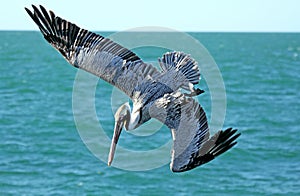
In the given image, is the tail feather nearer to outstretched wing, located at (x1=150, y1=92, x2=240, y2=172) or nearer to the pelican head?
outstretched wing, located at (x1=150, y1=92, x2=240, y2=172)

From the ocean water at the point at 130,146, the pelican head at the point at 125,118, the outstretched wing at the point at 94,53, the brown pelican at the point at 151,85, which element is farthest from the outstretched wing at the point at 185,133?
the ocean water at the point at 130,146

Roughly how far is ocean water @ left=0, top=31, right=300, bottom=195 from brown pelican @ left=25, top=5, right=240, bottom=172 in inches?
1218

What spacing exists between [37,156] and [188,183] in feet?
48.4

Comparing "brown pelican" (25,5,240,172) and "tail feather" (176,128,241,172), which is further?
"brown pelican" (25,5,240,172)

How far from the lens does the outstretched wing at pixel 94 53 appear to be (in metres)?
15.5

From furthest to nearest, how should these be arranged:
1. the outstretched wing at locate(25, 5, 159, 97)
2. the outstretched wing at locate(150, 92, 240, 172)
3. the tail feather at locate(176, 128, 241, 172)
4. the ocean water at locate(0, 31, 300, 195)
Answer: the ocean water at locate(0, 31, 300, 195), the outstretched wing at locate(25, 5, 159, 97), the outstretched wing at locate(150, 92, 240, 172), the tail feather at locate(176, 128, 241, 172)

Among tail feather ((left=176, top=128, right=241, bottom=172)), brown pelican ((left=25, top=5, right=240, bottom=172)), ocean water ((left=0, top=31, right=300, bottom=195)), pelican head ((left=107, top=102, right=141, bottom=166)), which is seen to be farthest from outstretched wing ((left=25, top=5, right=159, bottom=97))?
ocean water ((left=0, top=31, right=300, bottom=195))

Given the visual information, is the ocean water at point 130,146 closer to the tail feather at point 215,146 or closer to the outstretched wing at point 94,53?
the outstretched wing at point 94,53

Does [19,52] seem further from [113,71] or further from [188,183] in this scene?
[113,71]

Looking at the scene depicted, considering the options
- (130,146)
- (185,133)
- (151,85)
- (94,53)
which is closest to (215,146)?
(185,133)

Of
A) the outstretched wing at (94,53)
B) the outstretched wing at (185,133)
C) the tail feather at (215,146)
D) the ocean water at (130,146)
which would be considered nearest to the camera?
the tail feather at (215,146)

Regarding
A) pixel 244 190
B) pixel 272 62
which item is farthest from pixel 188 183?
pixel 272 62

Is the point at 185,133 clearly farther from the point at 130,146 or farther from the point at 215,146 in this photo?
the point at 130,146

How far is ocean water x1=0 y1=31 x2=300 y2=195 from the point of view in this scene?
4781cm
